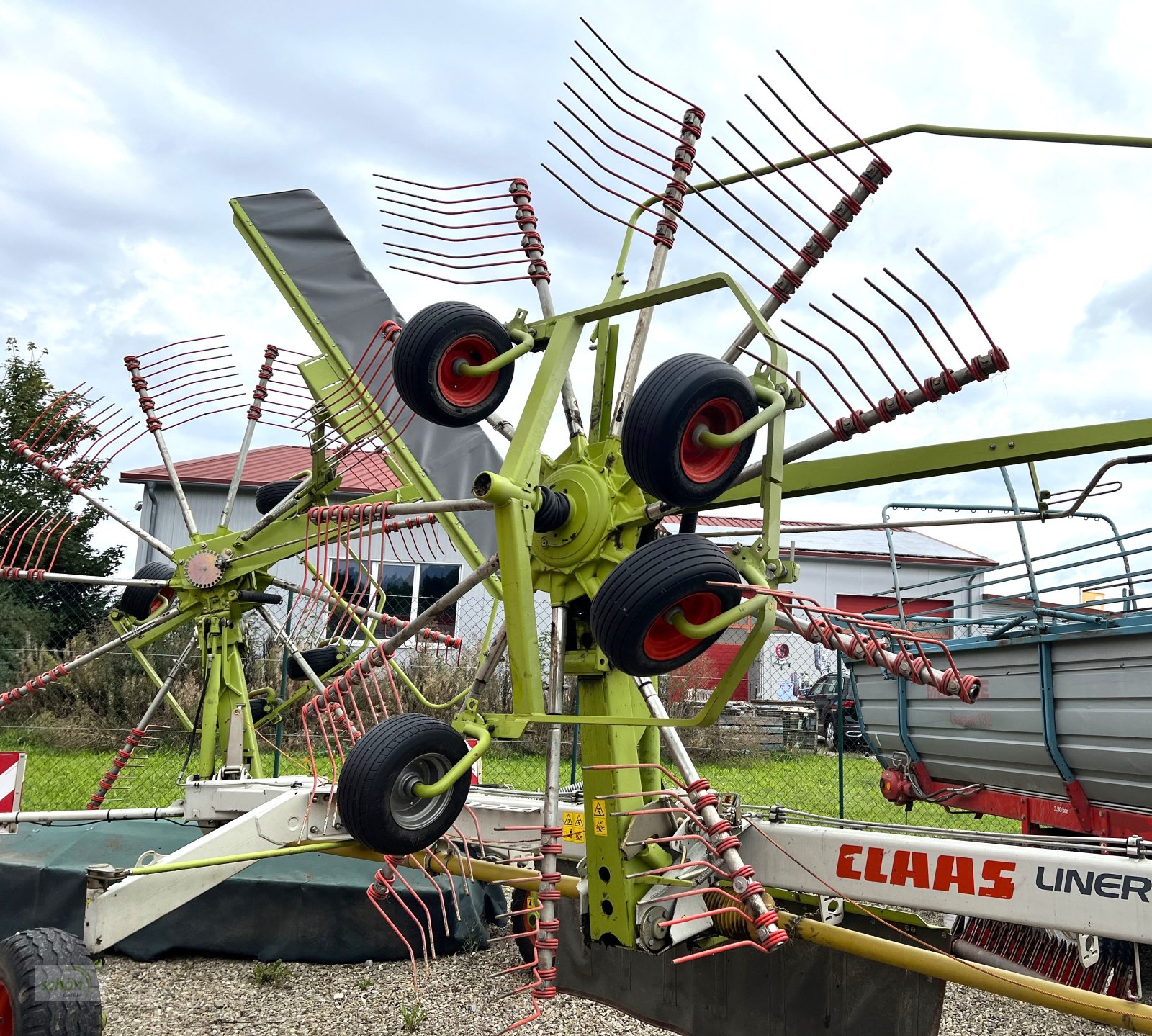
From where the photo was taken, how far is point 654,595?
9.53ft

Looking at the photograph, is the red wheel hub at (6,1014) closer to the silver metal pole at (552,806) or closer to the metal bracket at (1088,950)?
the silver metal pole at (552,806)

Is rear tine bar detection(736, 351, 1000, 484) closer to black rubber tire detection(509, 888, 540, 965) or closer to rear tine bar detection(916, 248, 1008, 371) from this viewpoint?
rear tine bar detection(916, 248, 1008, 371)

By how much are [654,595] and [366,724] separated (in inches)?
286

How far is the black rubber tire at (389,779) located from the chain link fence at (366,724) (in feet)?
13.6

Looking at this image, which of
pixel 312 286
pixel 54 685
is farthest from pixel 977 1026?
pixel 54 685

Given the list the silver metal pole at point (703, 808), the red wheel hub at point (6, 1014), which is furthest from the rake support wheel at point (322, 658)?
the silver metal pole at point (703, 808)

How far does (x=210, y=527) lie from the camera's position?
2011 centimetres

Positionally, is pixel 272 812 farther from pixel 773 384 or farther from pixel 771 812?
pixel 773 384

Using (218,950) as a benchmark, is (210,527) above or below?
above

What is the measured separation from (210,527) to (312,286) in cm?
1437

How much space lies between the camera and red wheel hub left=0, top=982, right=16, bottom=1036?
3711 millimetres

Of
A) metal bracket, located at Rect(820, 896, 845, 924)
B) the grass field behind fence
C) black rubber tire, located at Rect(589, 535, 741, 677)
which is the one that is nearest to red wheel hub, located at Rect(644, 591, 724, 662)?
black rubber tire, located at Rect(589, 535, 741, 677)

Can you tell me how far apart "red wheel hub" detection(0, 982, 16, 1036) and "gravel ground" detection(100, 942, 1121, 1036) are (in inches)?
54.1

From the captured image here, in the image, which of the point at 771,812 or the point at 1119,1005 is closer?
the point at 1119,1005
